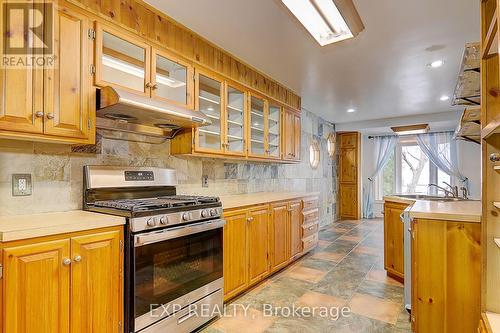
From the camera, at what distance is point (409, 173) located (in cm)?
697

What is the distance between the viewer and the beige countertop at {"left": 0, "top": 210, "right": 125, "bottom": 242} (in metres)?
1.27

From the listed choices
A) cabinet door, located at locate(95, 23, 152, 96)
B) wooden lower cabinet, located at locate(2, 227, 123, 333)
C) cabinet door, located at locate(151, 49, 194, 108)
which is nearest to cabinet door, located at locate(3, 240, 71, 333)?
wooden lower cabinet, located at locate(2, 227, 123, 333)

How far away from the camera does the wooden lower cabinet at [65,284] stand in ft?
4.13

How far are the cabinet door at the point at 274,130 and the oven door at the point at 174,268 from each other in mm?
1683

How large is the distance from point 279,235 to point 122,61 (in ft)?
7.86

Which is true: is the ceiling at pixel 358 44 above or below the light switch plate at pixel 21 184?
above

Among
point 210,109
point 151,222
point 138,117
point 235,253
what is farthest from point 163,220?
point 210,109

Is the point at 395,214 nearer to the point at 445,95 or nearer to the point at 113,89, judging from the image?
the point at 445,95

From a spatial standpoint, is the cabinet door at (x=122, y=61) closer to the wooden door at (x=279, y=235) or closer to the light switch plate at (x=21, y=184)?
the light switch plate at (x=21, y=184)

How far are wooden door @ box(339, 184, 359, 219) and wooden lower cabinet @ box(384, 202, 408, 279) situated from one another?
3.89 metres

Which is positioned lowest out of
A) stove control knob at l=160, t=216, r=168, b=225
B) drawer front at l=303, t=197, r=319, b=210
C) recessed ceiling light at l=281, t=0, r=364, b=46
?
drawer front at l=303, t=197, r=319, b=210

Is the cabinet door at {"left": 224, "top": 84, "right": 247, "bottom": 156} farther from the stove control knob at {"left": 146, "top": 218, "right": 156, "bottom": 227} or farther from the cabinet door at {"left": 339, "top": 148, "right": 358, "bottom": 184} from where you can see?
the cabinet door at {"left": 339, "top": 148, "right": 358, "bottom": 184}

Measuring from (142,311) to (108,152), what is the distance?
1.17 metres

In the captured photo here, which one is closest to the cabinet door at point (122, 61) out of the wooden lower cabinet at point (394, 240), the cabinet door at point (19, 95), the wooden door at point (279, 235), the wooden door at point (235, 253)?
the cabinet door at point (19, 95)
